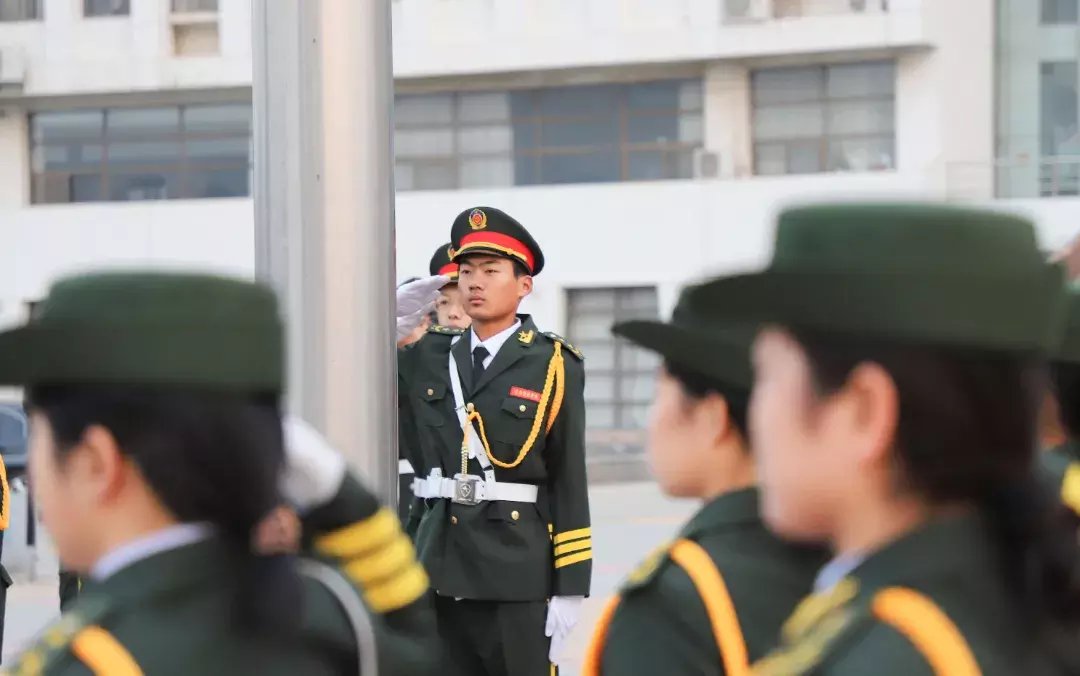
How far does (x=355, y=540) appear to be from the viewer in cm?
182

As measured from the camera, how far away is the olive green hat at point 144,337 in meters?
1.53

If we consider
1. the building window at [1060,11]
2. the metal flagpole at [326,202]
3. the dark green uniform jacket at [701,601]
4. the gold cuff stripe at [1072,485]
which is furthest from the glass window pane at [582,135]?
the dark green uniform jacket at [701,601]

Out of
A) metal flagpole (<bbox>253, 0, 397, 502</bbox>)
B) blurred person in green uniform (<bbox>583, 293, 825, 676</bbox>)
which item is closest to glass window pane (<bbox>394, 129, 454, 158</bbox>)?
metal flagpole (<bbox>253, 0, 397, 502</bbox>)

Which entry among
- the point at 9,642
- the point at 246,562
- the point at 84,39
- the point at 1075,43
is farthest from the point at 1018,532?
the point at 84,39

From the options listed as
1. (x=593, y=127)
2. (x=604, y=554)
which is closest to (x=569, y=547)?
(x=604, y=554)

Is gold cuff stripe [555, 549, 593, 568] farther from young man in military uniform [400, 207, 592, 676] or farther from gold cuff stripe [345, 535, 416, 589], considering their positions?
gold cuff stripe [345, 535, 416, 589]

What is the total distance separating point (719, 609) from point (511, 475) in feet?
8.80

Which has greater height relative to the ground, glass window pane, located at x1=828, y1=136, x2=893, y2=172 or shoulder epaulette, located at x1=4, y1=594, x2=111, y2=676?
glass window pane, located at x1=828, y1=136, x2=893, y2=172

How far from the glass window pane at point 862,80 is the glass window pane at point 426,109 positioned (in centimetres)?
525

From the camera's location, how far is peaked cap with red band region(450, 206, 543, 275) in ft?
15.9

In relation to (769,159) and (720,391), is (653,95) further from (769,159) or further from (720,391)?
(720,391)

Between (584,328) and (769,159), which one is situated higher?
(769,159)

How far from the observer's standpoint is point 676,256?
22250 mm

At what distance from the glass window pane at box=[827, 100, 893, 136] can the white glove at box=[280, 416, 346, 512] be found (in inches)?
828
